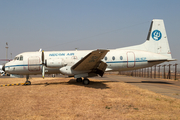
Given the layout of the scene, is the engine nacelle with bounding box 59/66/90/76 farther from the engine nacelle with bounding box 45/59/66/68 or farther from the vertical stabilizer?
the vertical stabilizer

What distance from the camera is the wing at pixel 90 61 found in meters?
12.4

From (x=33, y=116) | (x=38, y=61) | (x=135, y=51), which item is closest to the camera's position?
(x=33, y=116)

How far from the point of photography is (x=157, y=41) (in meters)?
18.0

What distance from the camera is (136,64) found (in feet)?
54.5

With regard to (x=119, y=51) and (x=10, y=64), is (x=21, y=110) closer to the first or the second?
(x=10, y=64)

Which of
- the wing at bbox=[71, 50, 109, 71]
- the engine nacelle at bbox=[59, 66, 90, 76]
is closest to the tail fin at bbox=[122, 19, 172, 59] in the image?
the wing at bbox=[71, 50, 109, 71]

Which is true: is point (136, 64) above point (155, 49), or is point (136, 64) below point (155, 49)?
below

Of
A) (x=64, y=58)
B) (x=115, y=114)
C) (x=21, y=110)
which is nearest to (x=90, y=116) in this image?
(x=115, y=114)

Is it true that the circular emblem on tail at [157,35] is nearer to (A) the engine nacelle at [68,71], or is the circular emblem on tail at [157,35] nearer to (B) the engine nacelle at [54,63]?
(A) the engine nacelle at [68,71]

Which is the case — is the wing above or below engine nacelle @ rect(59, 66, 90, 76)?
above

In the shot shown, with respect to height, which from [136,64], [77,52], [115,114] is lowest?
[115,114]

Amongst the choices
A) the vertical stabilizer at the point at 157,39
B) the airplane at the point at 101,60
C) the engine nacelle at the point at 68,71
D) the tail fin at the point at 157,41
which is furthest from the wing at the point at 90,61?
the vertical stabilizer at the point at 157,39

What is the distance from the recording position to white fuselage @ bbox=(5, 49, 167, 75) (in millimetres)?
15945

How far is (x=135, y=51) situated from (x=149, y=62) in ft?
6.57
